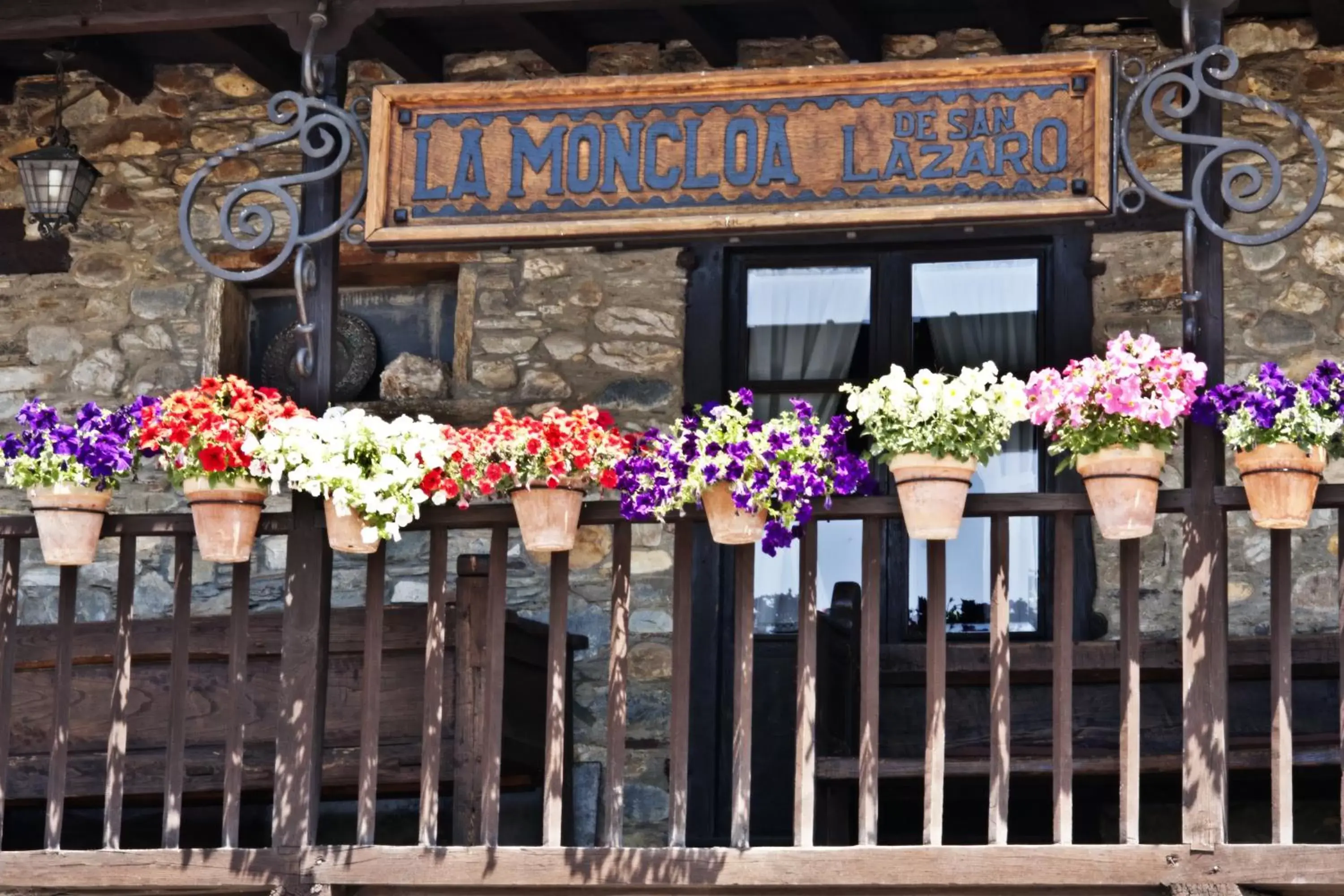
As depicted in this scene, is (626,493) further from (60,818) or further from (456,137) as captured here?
(60,818)

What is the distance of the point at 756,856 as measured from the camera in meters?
5.25

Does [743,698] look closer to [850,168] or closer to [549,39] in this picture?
[850,168]

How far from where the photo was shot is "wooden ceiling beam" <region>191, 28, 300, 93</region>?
6.62m

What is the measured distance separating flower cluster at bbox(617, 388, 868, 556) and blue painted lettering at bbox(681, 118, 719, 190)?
2.08 feet

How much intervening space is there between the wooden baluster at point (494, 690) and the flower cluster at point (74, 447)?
1025 millimetres

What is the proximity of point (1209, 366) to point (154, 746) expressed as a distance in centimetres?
328

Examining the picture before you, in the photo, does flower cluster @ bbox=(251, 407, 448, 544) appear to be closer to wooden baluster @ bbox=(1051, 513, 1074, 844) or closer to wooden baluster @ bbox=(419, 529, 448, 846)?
wooden baluster @ bbox=(419, 529, 448, 846)

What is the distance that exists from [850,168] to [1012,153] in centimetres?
43

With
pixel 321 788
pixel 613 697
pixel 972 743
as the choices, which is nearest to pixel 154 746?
pixel 321 788

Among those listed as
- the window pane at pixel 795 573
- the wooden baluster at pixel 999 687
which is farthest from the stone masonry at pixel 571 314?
the wooden baluster at pixel 999 687

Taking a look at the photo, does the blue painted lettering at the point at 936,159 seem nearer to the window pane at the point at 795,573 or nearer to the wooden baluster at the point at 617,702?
the wooden baluster at the point at 617,702

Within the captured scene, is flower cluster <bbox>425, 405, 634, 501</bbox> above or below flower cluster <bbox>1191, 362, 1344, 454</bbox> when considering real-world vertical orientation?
below

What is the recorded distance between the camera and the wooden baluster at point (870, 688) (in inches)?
205

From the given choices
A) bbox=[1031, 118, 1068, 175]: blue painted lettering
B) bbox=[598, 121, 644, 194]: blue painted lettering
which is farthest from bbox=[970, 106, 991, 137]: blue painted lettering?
bbox=[598, 121, 644, 194]: blue painted lettering
